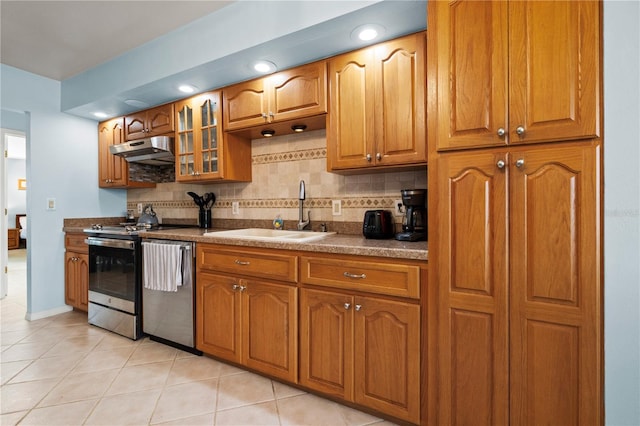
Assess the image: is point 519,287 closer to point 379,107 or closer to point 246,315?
point 379,107

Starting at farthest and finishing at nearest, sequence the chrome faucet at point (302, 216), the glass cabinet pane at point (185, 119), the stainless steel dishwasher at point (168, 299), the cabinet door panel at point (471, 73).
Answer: the glass cabinet pane at point (185, 119), the chrome faucet at point (302, 216), the stainless steel dishwasher at point (168, 299), the cabinet door panel at point (471, 73)

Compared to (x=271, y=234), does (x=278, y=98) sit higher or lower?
higher

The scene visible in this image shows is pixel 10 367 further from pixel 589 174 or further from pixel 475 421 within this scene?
pixel 589 174

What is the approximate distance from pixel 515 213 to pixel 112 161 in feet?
12.4

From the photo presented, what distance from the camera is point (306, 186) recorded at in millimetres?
2455

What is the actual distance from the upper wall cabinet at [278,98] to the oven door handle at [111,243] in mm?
1233

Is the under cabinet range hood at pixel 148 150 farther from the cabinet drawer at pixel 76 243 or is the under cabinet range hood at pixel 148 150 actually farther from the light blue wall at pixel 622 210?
the light blue wall at pixel 622 210

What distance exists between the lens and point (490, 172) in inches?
49.5

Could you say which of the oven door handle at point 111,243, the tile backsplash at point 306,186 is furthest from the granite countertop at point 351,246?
the oven door handle at point 111,243

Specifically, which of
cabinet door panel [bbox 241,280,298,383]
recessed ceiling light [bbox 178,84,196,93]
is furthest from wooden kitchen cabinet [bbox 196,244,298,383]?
recessed ceiling light [bbox 178,84,196,93]

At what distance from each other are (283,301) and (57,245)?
2.90m

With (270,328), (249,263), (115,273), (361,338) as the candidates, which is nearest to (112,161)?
(115,273)

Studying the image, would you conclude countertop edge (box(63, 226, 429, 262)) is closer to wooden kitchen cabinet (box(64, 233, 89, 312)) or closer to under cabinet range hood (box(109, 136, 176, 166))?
under cabinet range hood (box(109, 136, 176, 166))

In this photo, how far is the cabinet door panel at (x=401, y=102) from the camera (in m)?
1.69
